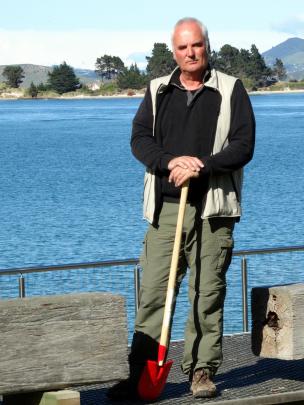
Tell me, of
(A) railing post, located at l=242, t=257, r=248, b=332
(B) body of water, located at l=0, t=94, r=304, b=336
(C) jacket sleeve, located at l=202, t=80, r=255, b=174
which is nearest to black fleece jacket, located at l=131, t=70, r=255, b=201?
(C) jacket sleeve, located at l=202, t=80, r=255, b=174

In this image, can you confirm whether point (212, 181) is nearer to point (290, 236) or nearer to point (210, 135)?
point (210, 135)

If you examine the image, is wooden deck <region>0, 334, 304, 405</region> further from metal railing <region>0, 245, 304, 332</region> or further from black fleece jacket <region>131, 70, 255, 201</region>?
metal railing <region>0, 245, 304, 332</region>

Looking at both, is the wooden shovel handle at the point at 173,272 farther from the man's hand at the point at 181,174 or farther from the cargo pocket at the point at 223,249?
the cargo pocket at the point at 223,249

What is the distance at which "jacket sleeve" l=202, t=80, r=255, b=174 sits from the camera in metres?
7.76

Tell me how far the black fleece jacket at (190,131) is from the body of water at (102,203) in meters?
5.38

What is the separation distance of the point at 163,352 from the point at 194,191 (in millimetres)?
959

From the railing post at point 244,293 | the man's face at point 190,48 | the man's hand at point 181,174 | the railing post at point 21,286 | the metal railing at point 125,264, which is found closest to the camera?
the man's hand at point 181,174

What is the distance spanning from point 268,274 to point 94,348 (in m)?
6.18

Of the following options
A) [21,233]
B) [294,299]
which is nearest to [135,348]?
[294,299]

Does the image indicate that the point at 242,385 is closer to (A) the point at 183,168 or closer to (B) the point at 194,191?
(B) the point at 194,191

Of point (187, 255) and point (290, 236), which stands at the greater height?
point (187, 255)

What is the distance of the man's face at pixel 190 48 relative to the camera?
7.76 metres

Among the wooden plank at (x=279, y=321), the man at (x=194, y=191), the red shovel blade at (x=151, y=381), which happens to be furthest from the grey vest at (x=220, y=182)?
the red shovel blade at (x=151, y=381)

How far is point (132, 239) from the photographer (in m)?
38.1
